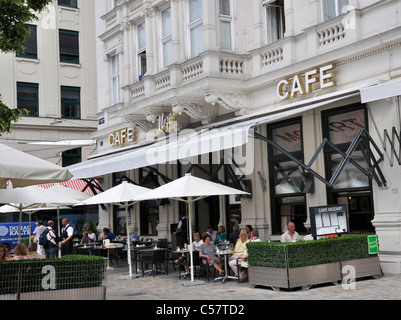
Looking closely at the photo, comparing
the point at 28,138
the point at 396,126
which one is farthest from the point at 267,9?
the point at 28,138

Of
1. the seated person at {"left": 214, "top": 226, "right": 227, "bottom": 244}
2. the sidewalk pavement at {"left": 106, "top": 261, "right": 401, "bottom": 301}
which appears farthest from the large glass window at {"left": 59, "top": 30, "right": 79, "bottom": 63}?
the sidewalk pavement at {"left": 106, "top": 261, "right": 401, "bottom": 301}

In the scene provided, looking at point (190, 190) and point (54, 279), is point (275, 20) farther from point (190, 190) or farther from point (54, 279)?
point (54, 279)

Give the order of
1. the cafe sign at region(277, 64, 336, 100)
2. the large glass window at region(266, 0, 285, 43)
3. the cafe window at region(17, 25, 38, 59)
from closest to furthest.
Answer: the cafe sign at region(277, 64, 336, 100)
the large glass window at region(266, 0, 285, 43)
the cafe window at region(17, 25, 38, 59)

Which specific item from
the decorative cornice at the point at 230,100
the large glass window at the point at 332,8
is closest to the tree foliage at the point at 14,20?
the decorative cornice at the point at 230,100

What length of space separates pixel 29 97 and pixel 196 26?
1679cm

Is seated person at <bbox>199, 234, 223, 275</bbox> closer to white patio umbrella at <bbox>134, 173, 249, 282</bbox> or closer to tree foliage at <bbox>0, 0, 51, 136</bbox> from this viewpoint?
white patio umbrella at <bbox>134, 173, 249, 282</bbox>

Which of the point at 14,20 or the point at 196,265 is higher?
the point at 14,20

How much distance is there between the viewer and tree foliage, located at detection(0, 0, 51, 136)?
10.5 meters

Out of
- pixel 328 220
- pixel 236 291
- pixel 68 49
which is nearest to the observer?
pixel 236 291

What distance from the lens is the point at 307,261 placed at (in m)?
11.7

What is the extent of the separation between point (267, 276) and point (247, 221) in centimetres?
547

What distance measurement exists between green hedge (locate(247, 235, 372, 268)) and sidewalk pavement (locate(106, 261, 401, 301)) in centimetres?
55

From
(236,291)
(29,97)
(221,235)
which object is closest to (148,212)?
(221,235)

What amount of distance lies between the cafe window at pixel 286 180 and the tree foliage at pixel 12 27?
796cm
